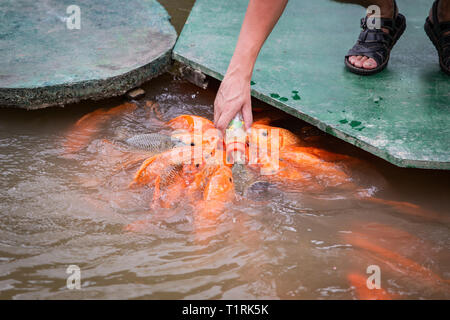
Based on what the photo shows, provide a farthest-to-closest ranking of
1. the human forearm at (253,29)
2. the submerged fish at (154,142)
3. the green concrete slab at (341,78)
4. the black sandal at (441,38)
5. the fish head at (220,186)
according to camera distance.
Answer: the black sandal at (441,38)
the submerged fish at (154,142)
the green concrete slab at (341,78)
the fish head at (220,186)
the human forearm at (253,29)

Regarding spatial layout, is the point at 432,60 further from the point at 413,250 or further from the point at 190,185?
the point at 190,185

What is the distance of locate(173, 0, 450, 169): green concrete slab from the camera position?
88.3 inches

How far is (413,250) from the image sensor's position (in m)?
1.90

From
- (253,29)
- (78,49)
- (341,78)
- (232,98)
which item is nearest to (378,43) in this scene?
(341,78)

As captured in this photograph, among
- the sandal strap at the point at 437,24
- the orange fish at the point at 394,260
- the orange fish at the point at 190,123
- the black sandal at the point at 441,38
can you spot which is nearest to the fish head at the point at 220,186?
the orange fish at the point at 190,123

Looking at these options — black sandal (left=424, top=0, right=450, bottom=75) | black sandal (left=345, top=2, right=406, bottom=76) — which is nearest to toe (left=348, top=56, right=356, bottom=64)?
black sandal (left=345, top=2, right=406, bottom=76)

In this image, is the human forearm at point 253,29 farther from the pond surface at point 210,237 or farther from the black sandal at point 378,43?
the black sandal at point 378,43

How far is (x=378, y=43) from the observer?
2.82 meters

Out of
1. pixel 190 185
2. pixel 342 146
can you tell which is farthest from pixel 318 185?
pixel 190 185

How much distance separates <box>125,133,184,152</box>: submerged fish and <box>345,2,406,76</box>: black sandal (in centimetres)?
135

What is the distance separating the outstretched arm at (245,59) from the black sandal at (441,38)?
141 centimetres

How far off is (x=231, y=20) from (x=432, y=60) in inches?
65.4

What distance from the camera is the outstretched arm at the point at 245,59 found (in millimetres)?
1985
